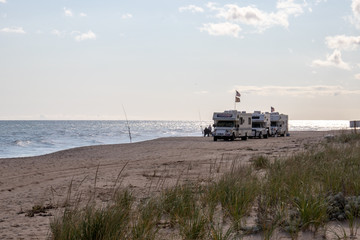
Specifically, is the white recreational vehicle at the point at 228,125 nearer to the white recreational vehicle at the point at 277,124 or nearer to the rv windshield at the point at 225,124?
the rv windshield at the point at 225,124

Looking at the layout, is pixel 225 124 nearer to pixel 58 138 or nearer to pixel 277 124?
pixel 277 124

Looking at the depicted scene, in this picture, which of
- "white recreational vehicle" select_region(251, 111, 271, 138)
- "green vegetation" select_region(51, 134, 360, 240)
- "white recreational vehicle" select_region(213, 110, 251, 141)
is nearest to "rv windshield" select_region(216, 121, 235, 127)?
"white recreational vehicle" select_region(213, 110, 251, 141)

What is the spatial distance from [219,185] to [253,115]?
37.2 metres


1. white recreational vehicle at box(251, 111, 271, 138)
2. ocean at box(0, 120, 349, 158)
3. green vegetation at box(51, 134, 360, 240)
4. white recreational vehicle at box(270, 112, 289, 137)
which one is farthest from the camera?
white recreational vehicle at box(270, 112, 289, 137)

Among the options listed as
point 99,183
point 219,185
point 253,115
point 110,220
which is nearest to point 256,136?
point 253,115

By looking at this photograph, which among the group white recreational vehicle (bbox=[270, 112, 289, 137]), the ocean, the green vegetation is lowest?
the ocean

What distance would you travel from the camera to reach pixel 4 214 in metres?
8.54

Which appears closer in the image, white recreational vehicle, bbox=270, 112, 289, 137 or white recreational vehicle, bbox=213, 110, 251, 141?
white recreational vehicle, bbox=213, 110, 251, 141

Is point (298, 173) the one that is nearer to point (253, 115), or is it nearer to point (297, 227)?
point (297, 227)

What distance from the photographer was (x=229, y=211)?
7.07 m

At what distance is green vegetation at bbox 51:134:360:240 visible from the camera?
5414 millimetres

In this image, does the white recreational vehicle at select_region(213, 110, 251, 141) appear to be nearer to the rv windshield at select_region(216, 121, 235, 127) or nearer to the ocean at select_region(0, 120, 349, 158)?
the rv windshield at select_region(216, 121, 235, 127)

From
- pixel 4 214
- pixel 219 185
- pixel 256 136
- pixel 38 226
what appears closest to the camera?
pixel 38 226

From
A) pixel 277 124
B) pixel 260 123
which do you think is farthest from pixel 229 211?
pixel 277 124
